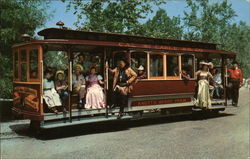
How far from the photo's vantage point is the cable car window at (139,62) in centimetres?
1012

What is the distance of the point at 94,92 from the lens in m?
9.02

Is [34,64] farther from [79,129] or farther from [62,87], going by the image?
[79,129]

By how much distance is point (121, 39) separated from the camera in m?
9.74

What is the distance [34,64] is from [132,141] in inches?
132

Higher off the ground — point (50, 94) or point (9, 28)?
point (9, 28)

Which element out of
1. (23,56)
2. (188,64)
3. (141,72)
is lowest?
(141,72)

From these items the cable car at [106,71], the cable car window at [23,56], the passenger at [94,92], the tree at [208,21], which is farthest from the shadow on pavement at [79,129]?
the tree at [208,21]

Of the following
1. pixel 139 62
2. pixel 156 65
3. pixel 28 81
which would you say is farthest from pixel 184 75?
pixel 28 81

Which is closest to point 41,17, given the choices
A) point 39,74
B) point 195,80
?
point 39,74

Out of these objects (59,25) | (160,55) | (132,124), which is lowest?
(132,124)

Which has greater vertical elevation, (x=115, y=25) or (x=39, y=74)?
(x=115, y=25)

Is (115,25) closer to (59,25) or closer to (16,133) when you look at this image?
(59,25)

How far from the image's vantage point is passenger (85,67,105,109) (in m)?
8.94

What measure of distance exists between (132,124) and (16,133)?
3726 millimetres
